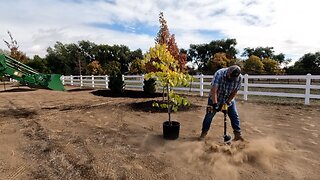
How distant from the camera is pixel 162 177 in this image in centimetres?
393

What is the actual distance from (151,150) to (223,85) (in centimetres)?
179

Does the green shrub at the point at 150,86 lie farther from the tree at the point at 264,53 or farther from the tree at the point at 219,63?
the tree at the point at 264,53

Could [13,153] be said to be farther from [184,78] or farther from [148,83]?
[148,83]

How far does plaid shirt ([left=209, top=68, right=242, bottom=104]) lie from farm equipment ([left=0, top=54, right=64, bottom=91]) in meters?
7.20

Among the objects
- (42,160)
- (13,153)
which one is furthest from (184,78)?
(13,153)

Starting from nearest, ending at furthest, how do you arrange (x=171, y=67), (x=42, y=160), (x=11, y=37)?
(x=42, y=160)
(x=171, y=67)
(x=11, y=37)

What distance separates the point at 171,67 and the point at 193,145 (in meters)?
1.92

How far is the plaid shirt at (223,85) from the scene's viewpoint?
5016 mm

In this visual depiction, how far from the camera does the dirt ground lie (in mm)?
4062

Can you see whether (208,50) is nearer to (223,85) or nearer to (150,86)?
(150,86)

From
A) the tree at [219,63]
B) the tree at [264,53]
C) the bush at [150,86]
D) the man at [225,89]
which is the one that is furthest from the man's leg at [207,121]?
the tree at [264,53]

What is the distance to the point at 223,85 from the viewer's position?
5.07m

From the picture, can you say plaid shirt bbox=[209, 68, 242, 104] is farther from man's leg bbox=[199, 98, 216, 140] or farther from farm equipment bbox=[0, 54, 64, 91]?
farm equipment bbox=[0, 54, 64, 91]

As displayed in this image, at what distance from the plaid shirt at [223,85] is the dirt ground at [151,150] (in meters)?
0.90
